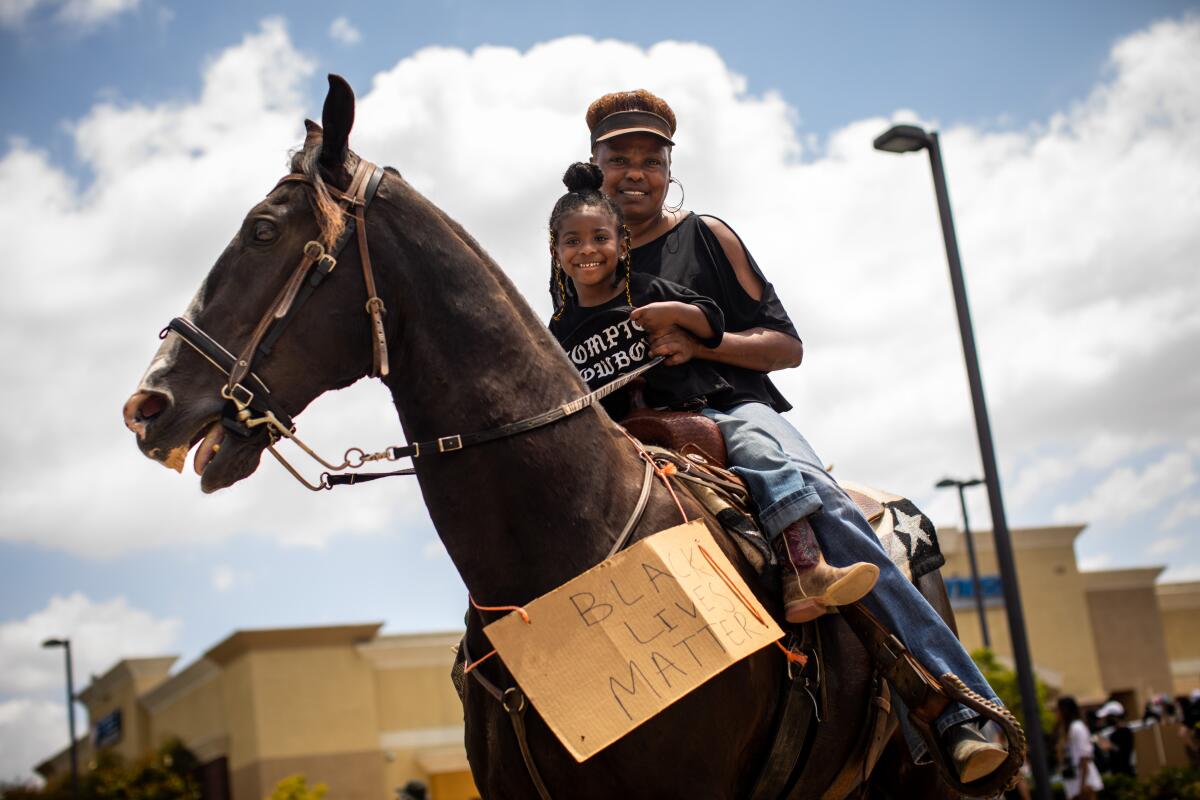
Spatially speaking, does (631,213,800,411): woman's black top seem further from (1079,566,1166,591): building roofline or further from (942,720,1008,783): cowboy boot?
(1079,566,1166,591): building roofline

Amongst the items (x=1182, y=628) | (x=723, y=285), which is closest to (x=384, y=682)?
(x=1182, y=628)

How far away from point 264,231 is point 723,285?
2.00 m

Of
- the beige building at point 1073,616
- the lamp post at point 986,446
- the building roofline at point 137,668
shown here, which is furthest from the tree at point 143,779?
the lamp post at point 986,446

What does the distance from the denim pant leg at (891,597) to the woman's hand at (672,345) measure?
0.55 m

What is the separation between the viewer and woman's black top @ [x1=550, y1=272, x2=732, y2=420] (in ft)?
15.2

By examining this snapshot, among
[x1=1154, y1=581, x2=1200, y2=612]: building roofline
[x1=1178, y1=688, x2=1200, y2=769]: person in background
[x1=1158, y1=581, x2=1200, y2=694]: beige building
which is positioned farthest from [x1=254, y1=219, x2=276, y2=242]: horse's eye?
[x1=1154, y1=581, x2=1200, y2=612]: building roofline

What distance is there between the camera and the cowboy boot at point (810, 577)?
12.8 feet

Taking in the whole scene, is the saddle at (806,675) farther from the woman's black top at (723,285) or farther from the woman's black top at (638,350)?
the woman's black top at (723,285)

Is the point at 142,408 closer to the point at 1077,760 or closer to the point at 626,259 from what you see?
the point at 626,259

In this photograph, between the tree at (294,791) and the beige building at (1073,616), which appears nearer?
the tree at (294,791)

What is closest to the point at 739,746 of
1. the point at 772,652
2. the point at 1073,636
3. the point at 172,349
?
the point at 772,652

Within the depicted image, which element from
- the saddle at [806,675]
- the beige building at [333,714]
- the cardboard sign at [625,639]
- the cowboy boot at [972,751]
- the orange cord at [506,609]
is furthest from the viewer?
the beige building at [333,714]

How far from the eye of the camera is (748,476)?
4.35m

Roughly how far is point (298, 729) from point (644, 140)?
34209 mm
